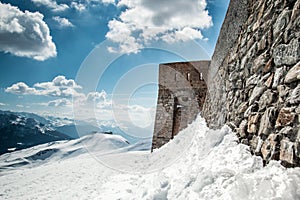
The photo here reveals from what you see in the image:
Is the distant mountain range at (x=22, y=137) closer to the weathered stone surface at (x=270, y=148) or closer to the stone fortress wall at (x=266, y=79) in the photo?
the stone fortress wall at (x=266, y=79)

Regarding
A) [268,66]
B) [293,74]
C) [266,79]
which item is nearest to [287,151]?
[293,74]

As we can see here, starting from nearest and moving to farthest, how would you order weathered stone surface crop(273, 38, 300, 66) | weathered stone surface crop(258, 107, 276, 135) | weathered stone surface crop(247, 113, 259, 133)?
weathered stone surface crop(273, 38, 300, 66) < weathered stone surface crop(258, 107, 276, 135) < weathered stone surface crop(247, 113, 259, 133)

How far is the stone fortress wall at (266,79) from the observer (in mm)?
2064

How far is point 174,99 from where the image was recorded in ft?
34.4

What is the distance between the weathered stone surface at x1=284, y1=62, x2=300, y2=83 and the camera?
2.03 metres

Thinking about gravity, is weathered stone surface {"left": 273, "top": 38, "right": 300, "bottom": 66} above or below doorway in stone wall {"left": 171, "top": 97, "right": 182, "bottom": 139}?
above

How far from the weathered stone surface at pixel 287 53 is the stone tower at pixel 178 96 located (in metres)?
7.39

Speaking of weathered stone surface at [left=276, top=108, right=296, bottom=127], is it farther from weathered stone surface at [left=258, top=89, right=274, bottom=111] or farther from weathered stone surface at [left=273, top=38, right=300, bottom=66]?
weathered stone surface at [left=273, top=38, right=300, bottom=66]

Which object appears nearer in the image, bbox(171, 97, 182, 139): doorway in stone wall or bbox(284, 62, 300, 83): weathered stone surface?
bbox(284, 62, 300, 83): weathered stone surface

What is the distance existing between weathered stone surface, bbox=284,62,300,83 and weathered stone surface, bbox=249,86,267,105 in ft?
1.55

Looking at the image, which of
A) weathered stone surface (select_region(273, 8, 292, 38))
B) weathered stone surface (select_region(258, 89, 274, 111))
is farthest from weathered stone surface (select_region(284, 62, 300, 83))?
weathered stone surface (select_region(273, 8, 292, 38))

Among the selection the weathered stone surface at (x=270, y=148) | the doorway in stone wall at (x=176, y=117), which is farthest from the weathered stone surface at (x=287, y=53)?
the doorway in stone wall at (x=176, y=117)

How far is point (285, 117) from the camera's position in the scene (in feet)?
6.87

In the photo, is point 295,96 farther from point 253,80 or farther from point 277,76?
point 253,80
